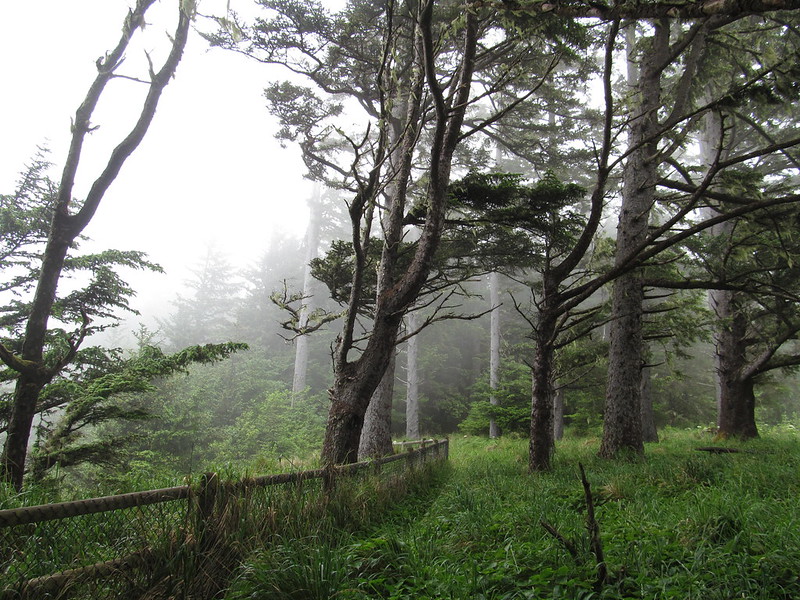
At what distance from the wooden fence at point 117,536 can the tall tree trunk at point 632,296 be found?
7.27m

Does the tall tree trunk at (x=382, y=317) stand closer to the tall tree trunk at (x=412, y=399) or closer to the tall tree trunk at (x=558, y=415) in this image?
the tall tree trunk at (x=558, y=415)

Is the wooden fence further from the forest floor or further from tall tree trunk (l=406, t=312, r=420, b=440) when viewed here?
tall tree trunk (l=406, t=312, r=420, b=440)

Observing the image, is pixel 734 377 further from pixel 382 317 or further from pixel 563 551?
pixel 563 551

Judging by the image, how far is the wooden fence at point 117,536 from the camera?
2188 millimetres

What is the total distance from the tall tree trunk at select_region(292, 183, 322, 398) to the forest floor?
59.5 ft

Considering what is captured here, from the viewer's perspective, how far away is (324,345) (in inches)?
1096

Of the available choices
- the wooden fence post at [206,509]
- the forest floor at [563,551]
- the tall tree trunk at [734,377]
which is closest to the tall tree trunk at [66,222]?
the wooden fence post at [206,509]

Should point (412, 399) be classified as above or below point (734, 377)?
below

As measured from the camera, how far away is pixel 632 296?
321 inches

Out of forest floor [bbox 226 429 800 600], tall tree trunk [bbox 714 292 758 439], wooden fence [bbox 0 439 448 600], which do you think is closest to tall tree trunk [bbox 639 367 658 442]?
tall tree trunk [bbox 714 292 758 439]

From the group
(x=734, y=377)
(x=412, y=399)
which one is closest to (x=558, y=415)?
(x=734, y=377)

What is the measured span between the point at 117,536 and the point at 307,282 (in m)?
23.0

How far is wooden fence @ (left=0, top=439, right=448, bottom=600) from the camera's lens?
7.18 feet

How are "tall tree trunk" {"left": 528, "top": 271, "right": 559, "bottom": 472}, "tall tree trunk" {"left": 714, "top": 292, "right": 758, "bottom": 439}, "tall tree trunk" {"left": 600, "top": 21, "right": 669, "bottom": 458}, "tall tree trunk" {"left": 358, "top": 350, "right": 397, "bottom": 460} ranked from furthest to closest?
"tall tree trunk" {"left": 714, "top": 292, "right": 758, "bottom": 439}
"tall tree trunk" {"left": 358, "top": 350, "right": 397, "bottom": 460}
"tall tree trunk" {"left": 600, "top": 21, "right": 669, "bottom": 458}
"tall tree trunk" {"left": 528, "top": 271, "right": 559, "bottom": 472}
